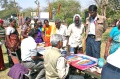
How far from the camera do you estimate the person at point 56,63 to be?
3369mm

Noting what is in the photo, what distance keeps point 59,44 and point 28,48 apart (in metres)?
1.24

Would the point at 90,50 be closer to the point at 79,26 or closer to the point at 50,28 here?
the point at 79,26

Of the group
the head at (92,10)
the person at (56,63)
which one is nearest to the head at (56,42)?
the person at (56,63)

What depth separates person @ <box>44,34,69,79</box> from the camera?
3369mm

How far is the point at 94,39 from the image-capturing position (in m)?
5.14

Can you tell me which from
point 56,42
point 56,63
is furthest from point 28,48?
point 56,63

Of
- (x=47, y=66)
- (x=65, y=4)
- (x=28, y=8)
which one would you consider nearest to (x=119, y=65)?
(x=47, y=66)

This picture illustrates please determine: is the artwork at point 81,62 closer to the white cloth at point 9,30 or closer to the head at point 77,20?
the head at point 77,20

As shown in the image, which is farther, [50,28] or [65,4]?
[65,4]

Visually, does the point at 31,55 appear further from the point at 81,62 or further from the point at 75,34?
the point at 75,34

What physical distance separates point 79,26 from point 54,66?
8.56 ft

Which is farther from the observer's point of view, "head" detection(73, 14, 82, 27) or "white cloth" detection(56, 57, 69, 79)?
"head" detection(73, 14, 82, 27)

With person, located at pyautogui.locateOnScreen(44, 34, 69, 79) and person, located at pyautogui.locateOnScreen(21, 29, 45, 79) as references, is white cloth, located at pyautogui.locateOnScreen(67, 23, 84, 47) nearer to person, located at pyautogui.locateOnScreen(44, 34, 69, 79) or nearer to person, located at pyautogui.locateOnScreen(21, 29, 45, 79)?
person, located at pyautogui.locateOnScreen(21, 29, 45, 79)

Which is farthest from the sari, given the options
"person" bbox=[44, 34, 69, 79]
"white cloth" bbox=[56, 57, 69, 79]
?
"white cloth" bbox=[56, 57, 69, 79]
